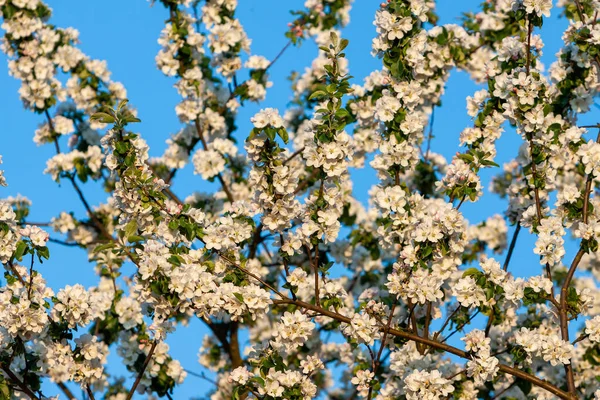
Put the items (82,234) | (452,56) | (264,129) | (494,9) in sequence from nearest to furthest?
(264,129), (452,56), (494,9), (82,234)

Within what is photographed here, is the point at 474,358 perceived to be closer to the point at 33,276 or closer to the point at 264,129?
the point at 264,129

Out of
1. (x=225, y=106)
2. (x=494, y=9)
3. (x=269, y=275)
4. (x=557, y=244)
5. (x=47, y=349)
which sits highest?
(x=494, y=9)

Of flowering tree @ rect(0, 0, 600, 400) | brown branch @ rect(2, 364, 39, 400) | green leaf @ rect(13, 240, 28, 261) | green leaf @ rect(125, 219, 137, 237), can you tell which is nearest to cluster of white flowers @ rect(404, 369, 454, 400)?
flowering tree @ rect(0, 0, 600, 400)

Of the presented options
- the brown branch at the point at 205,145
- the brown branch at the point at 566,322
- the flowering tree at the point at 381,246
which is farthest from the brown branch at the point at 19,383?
the brown branch at the point at 205,145

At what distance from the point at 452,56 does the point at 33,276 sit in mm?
5259

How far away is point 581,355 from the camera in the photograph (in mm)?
11016

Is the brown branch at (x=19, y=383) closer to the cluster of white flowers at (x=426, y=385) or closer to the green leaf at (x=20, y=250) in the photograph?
the green leaf at (x=20, y=250)

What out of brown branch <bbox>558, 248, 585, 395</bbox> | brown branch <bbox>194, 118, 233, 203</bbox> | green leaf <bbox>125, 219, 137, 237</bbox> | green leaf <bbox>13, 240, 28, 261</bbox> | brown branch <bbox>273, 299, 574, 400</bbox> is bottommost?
green leaf <bbox>13, 240, 28, 261</bbox>

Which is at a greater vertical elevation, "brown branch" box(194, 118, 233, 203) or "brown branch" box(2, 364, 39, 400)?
"brown branch" box(194, 118, 233, 203)

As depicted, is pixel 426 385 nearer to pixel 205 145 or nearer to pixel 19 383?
pixel 19 383

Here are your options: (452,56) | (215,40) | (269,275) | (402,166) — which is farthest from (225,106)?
(402,166)

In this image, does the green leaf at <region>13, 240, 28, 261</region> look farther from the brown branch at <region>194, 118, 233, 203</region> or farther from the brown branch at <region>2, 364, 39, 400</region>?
the brown branch at <region>194, 118, 233, 203</region>

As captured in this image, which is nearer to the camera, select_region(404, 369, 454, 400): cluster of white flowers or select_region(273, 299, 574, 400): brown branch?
select_region(404, 369, 454, 400): cluster of white flowers

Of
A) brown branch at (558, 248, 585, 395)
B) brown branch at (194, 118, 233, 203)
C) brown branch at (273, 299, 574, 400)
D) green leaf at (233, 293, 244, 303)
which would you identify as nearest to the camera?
green leaf at (233, 293, 244, 303)
